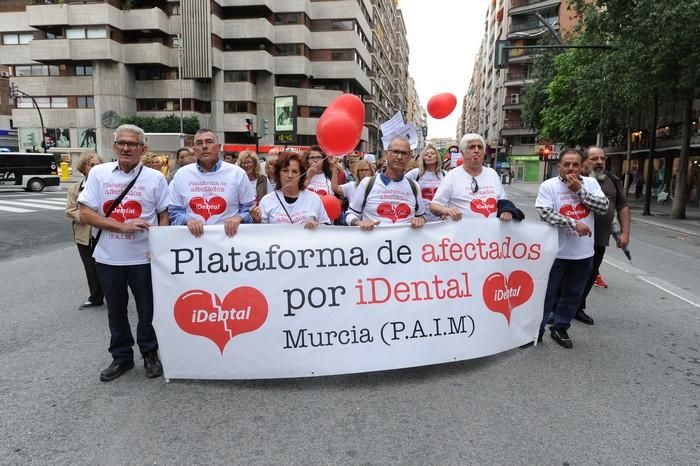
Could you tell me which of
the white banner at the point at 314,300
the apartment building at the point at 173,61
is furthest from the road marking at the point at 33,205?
the apartment building at the point at 173,61

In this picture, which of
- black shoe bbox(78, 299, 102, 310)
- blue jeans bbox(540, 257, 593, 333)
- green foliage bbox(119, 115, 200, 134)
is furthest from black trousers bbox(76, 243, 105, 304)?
green foliage bbox(119, 115, 200, 134)

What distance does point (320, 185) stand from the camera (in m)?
6.31

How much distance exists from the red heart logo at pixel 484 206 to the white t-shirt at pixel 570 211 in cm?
43

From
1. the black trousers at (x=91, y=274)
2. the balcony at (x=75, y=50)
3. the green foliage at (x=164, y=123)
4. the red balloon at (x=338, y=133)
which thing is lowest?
the black trousers at (x=91, y=274)

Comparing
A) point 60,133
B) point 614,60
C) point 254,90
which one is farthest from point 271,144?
point 614,60

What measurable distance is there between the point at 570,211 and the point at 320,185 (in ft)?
10.3

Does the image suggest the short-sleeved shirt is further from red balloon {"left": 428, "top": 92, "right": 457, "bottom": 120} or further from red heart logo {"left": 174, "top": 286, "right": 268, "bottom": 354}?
red heart logo {"left": 174, "top": 286, "right": 268, "bottom": 354}

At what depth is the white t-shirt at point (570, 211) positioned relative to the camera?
4328 millimetres

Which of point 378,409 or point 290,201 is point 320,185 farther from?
point 378,409

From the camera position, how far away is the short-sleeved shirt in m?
5.31

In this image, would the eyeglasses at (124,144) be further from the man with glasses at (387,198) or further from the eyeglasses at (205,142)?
the man with glasses at (387,198)

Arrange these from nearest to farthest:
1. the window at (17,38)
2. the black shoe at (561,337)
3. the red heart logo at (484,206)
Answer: the red heart logo at (484,206), the black shoe at (561,337), the window at (17,38)

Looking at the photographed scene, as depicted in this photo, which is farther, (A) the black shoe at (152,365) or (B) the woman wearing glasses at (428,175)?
(B) the woman wearing glasses at (428,175)

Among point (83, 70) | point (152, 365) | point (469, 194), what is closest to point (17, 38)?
point (83, 70)
